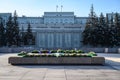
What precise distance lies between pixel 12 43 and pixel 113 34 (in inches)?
812

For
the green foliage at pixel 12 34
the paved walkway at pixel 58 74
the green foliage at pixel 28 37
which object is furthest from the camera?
the green foliage at pixel 28 37

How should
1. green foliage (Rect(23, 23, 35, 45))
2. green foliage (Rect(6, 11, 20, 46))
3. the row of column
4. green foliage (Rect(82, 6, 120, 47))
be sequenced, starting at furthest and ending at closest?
the row of column, green foliage (Rect(23, 23, 35, 45)), green foliage (Rect(6, 11, 20, 46)), green foliage (Rect(82, 6, 120, 47))

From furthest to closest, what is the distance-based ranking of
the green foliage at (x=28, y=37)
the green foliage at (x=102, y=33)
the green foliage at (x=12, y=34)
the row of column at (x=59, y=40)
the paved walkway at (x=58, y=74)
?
the row of column at (x=59, y=40) < the green foliage at (x=28, y=37) < the green foliage at (x=12, y=34) < the green foliage at (x=102, y=33) < the paved walkway at (x=58, y=74)

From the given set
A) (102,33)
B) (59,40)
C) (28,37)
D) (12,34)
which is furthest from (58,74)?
(59,40)

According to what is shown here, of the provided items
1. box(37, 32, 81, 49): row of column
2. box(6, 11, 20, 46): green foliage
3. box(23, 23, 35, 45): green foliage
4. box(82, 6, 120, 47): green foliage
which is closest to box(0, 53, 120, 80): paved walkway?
box(82, 6, 120, 47): green foliage

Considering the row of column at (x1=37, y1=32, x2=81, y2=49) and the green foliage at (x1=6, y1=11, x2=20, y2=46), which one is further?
the row of column at (x1=37, y1=32, x2=81, y2=49)

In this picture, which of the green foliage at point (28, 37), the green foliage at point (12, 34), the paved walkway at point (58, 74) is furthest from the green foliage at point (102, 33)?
the paved walkway at point (58, 74)

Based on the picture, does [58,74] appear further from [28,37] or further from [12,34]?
[28,37]

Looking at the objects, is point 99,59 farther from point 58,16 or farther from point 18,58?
point 58,16

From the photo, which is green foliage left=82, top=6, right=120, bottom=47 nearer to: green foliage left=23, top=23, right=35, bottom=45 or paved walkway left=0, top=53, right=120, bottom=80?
green foliage left=23, top=23, right=35, bottom=45

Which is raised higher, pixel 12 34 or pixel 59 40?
pixel 12 34

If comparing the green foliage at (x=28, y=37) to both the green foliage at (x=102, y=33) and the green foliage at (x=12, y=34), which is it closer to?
the green foliage at (x=12, y=34)

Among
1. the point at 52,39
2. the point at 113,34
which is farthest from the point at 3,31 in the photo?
the point at 113,34

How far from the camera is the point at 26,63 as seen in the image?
21.5 meters
